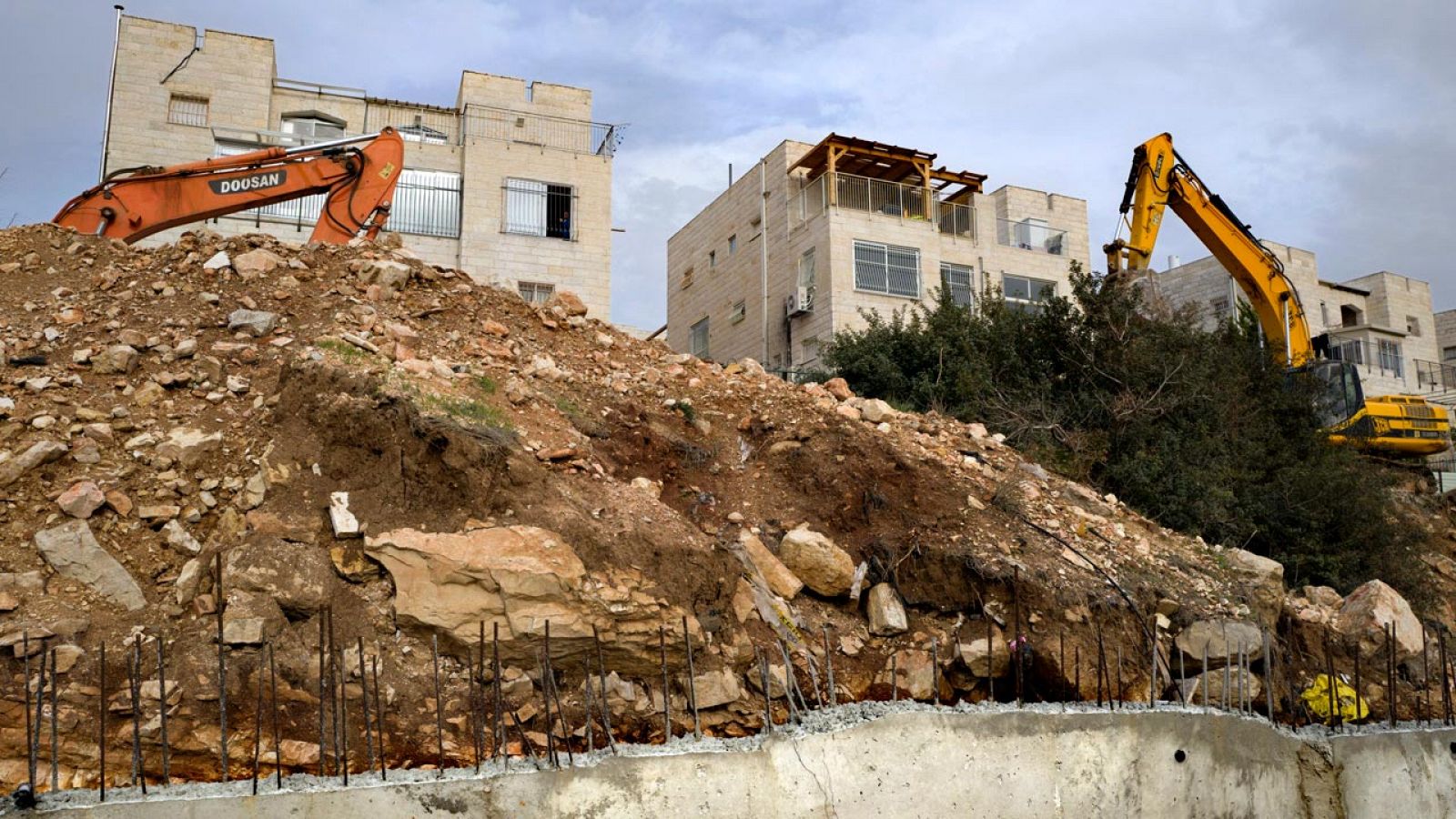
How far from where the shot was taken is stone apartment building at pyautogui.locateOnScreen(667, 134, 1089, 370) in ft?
71.1

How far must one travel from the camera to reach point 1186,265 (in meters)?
32.9

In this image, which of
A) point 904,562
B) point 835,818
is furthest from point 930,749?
point 904,562

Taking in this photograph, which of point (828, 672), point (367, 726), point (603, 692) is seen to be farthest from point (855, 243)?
point (367, 726)

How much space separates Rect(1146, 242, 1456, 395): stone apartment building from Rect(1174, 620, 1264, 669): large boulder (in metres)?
24.1

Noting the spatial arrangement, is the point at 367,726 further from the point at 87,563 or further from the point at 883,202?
the point at 883,202

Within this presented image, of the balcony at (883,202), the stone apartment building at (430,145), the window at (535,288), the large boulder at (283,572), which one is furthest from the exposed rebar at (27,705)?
the balcony at (883,202)

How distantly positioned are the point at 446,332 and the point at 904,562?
469 cm

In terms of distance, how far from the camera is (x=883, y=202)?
74.2ft

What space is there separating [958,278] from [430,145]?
37.7 ft

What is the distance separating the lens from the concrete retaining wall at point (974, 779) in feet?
16.7

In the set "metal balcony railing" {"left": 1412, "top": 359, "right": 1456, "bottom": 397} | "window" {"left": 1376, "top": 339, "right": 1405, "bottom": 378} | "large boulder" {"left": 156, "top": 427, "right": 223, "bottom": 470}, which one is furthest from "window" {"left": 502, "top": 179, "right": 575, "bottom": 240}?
"metal balcony railing" {"left": 1412, "top": 359, "right": 1456, "bottom": 397}

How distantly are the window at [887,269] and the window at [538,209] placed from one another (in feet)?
20.1

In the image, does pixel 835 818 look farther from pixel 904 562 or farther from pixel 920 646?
pixel 904 562

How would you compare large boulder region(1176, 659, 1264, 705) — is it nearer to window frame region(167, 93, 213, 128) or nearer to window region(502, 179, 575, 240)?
window region(502, 179, 575, 240)
